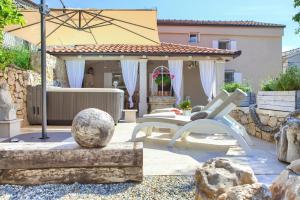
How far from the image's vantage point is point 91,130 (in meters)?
3.50

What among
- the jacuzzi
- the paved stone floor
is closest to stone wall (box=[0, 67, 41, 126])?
the jacuzzi

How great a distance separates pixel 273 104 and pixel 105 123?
4.63 meters

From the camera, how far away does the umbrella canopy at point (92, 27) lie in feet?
23.6

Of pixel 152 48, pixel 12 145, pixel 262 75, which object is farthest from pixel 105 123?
pixel 262 75

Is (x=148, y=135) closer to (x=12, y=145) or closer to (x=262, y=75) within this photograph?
(x=12, y=145)

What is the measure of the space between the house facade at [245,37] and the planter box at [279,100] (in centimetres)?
1244

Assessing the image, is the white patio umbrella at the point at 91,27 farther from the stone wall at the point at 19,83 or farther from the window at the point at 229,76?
the window at the point at 229,76

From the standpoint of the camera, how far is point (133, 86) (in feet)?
44.8

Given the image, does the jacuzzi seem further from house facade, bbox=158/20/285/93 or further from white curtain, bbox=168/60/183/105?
house facade, bbox=158/20/285/93

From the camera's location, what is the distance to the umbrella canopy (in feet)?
23.6

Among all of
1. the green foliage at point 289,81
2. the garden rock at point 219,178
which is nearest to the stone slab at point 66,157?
the garden rock at point 219,178

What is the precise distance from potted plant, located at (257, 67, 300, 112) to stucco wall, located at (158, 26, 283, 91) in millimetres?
12652

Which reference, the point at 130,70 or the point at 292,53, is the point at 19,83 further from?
the point at 292,53

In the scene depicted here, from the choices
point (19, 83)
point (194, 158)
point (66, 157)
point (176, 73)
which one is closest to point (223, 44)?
point (176, 73)
